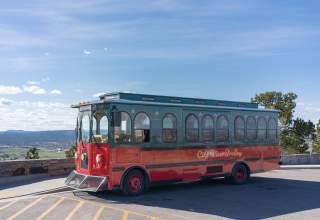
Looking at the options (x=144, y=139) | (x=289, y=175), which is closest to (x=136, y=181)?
(x=144, y=139)

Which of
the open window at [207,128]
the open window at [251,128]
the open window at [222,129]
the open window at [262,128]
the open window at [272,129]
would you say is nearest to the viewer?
the open window at [207,128]

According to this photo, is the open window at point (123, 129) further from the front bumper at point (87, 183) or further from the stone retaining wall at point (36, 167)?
the stone retaining wall at point (36, 167)

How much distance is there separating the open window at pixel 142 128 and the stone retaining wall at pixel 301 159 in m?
15.7

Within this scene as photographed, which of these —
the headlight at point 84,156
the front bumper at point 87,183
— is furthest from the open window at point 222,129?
the front bumper at point 87,183

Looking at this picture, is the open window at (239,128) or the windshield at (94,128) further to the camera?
the open window at (239,128)

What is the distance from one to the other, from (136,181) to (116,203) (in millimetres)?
1635

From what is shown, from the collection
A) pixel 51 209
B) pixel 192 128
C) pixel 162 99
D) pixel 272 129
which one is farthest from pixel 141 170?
pixel 272 129

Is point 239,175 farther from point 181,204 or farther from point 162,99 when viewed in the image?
point 181,204

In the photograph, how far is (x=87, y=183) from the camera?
14.5m

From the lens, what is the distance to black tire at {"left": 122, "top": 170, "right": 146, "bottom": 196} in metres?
14.7

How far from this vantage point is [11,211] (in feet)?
40.5

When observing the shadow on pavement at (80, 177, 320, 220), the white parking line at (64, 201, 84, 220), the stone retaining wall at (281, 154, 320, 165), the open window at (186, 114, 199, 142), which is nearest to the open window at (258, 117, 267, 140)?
the shadow on pavement at (80, 177, 320, 220)

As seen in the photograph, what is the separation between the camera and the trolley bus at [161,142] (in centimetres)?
1453

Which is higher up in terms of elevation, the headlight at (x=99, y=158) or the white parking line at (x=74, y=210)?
the headlight at (x=99, y=158)
